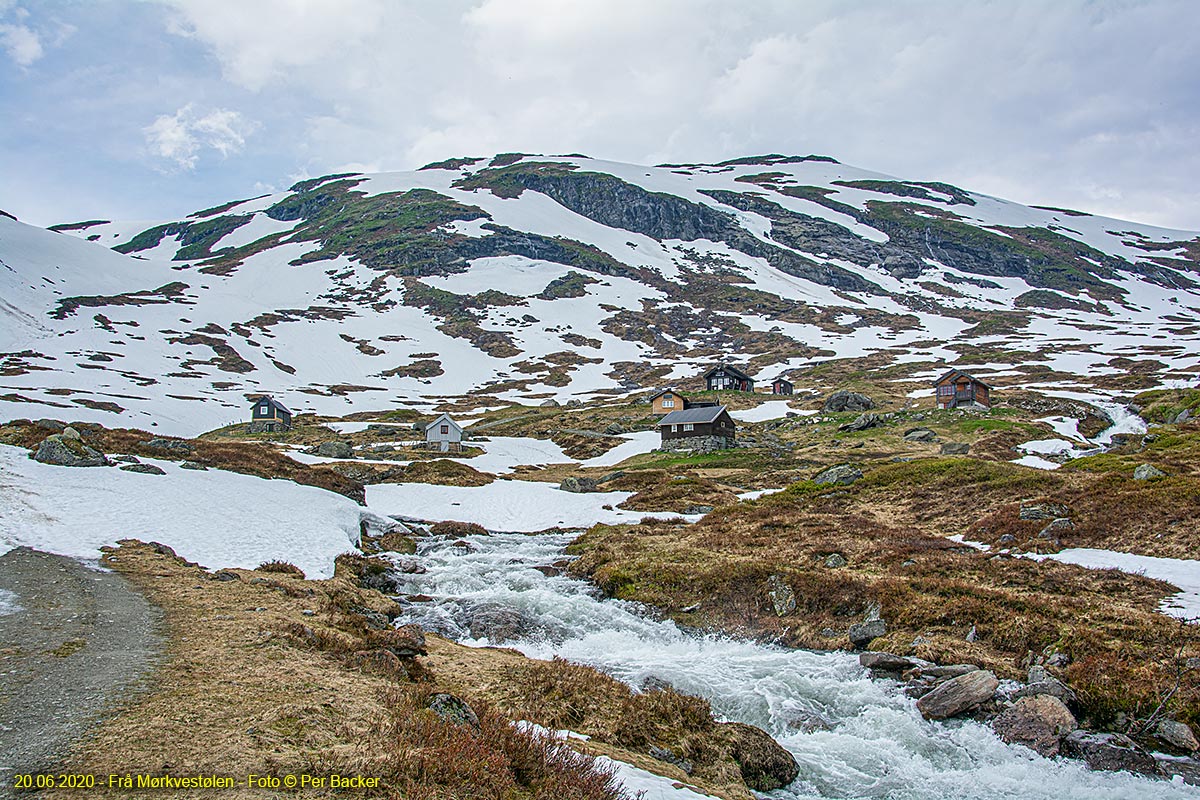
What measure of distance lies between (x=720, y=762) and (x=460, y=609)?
37.2 feet

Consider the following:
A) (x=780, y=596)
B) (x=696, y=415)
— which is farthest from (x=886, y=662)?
(x=696, y=415)

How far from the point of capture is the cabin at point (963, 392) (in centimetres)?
7544

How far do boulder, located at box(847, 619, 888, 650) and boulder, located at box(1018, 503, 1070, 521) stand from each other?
11.7 metres

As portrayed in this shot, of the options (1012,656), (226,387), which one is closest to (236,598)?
(1012,656)

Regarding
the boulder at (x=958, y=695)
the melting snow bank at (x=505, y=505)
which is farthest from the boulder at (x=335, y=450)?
the boulder at (x=958, y=695)

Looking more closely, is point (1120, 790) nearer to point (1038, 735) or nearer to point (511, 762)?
point (1038, 735)

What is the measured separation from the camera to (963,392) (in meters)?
76.4

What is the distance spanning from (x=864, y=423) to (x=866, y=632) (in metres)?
59.5

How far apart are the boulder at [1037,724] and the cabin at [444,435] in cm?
A: 7063

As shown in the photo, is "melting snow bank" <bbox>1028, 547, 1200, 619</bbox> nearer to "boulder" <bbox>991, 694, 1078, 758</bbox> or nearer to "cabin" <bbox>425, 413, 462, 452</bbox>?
"boulder" <bbox>991, 694, 1078, 758</bbox>

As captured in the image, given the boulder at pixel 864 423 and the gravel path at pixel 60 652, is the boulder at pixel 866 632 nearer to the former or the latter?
the gravel path at pixel 60 652

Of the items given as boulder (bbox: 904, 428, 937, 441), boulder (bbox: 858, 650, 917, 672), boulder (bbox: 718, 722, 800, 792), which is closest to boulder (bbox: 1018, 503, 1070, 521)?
boulder (bbox: 858, 650, 917, 672)

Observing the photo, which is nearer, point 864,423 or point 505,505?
point 505,505

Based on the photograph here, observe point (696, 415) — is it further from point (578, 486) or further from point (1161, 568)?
point (1161, 568)
